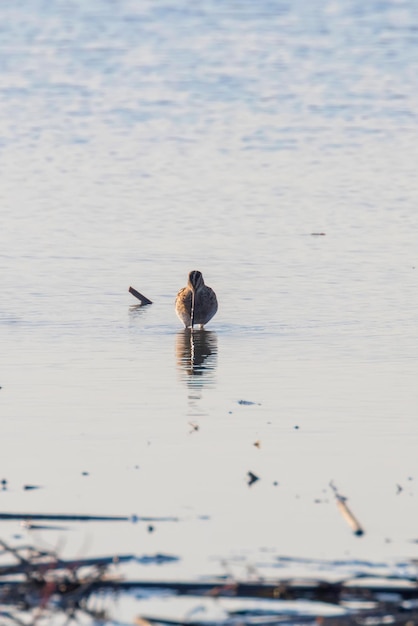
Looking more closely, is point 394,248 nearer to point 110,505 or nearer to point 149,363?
point 149,363

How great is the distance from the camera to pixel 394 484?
764 cm

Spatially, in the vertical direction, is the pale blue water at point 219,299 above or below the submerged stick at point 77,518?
above

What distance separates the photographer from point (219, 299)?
1367cm

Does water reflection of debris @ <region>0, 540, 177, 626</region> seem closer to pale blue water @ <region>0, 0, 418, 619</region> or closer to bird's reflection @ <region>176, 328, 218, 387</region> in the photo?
pale blue water @ <region>0, 0, 418, 619</region>

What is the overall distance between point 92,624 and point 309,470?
8.02ft

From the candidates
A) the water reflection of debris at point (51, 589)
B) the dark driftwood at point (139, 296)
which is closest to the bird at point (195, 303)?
the dark driftwood at point (139, 296)

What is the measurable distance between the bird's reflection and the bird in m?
0.12

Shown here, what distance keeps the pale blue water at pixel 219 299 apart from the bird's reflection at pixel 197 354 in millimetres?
42

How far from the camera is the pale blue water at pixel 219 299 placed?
7.39m

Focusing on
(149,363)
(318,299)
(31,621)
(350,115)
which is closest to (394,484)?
(31,621)

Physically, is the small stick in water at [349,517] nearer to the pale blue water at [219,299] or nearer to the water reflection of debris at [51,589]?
the pale blue water at [219,299]

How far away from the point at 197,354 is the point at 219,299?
85.9 inches

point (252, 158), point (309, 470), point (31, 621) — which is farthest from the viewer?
point (252, 158)

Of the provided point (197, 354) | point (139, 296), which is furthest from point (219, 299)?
point (197, 354)
